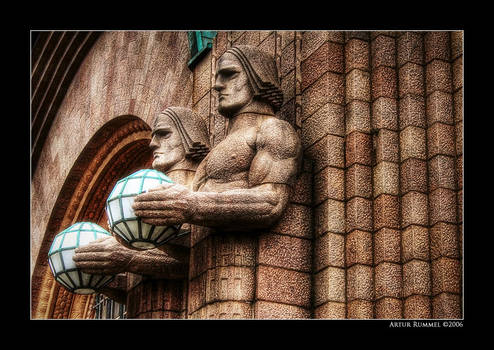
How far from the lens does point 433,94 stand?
1100cm

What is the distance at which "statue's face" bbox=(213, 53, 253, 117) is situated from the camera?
1132cm

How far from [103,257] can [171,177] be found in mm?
1090

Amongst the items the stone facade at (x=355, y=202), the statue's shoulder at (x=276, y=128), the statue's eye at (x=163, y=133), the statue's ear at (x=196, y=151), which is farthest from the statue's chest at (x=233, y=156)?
the statue's eye at (x=163, y=133)

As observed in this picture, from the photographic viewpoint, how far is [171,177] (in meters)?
11.9

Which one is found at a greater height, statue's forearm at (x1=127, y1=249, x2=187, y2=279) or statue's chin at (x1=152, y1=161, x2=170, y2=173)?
statue's chin at (x1=152, y1=161, x2=170, y2=173)

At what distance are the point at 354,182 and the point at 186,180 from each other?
64.4 inches

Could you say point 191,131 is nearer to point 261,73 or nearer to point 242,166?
point 261,73

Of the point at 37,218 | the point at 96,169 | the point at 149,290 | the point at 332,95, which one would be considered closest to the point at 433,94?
the point at 332,95

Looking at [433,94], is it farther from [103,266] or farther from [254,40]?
[103,266]

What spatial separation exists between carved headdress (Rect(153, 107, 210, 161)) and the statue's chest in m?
0.76

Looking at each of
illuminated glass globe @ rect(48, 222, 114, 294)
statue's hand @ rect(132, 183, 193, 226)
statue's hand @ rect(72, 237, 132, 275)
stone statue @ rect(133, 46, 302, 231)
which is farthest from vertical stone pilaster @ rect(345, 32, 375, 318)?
illuminated glass globe @ rect(48, 222, 114, 294)

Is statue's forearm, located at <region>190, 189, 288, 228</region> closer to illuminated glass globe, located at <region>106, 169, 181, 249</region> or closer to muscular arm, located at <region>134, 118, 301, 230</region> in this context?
muscular arm, located at <region>134, 118, 301, 230</region>

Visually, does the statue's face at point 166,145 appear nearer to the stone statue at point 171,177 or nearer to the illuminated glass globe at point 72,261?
the stone statue at point 171,177

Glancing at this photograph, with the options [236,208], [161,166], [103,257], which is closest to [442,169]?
[236,208]
